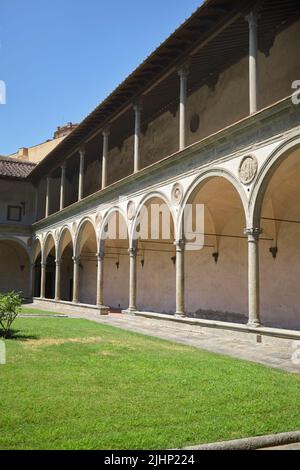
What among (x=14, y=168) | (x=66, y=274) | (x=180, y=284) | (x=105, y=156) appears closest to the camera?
(x=180, y=284)

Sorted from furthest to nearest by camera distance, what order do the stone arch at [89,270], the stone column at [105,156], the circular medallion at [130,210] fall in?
the stone arch at [89,270] → the stone column at [105,156] → the circular medallion at [130,210]

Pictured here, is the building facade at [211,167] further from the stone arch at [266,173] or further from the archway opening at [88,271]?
the archway opening at [88,271]

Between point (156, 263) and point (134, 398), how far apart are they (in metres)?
17.0

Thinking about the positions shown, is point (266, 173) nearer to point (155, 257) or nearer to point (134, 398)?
point (134, 398)

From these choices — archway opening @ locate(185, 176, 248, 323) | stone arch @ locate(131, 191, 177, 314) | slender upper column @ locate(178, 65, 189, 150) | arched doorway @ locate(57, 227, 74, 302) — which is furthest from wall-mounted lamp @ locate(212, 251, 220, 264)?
arched doorway @ locate(57, 227, 74, 302)

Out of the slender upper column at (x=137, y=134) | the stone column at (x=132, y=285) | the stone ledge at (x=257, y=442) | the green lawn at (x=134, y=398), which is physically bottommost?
the stone ledge at (x=257, y=442)

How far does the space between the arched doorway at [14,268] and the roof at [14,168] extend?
4.77m

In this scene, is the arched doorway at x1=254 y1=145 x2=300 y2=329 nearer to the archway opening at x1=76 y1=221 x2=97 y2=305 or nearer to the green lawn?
the green lawn

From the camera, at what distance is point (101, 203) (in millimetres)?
21016

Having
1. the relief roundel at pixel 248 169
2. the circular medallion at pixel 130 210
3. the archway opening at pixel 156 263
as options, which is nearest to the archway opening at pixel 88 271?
the archway opening at pixel 156 263

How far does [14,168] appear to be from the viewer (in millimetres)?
34000

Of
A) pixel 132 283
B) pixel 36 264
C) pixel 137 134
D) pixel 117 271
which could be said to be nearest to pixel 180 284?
pixel 132 283

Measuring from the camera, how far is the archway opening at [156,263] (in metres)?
19.0

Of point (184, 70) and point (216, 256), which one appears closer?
point (184, 70)
